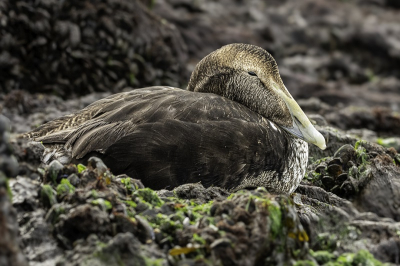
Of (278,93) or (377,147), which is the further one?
(377,147)

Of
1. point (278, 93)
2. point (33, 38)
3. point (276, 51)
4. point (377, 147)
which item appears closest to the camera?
point (278, 93)

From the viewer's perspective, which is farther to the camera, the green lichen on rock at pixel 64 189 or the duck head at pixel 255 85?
the duck head at pixel 255 85

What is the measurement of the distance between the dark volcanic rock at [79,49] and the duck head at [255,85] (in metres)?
5.44

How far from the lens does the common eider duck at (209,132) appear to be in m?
5.81

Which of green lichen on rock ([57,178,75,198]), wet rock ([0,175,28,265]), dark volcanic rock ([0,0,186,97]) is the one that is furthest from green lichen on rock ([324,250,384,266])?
dark volcanic rock ([0,0,186,97])

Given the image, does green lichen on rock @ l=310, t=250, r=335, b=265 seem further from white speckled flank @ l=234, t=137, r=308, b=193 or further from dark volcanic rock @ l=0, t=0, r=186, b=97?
dark volcanic rock @ l=0, t=0, r=186, b=97

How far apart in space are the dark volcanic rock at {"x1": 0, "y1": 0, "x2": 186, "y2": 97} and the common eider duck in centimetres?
506

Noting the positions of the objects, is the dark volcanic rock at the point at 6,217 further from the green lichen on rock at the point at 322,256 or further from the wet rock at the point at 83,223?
the green lichen on rock at the point at 322,256

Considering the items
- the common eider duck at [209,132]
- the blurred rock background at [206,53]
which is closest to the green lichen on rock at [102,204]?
the blurred rock background at [206,53]

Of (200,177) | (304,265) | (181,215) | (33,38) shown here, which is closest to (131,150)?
(200,177)

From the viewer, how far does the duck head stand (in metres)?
6.68

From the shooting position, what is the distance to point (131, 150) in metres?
5.82

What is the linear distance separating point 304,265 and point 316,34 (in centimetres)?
1670

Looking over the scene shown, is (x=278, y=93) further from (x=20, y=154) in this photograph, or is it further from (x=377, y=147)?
(x=20, y=154)
